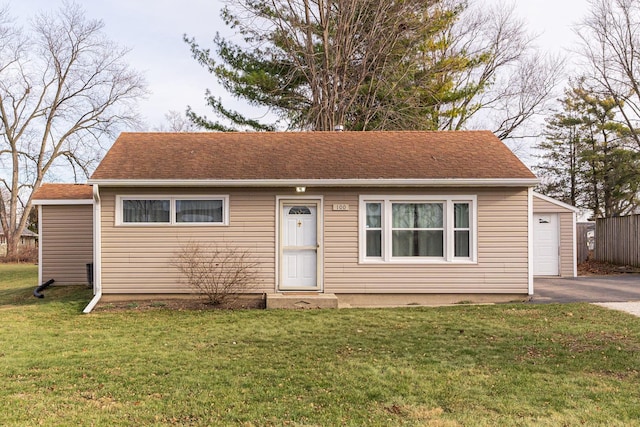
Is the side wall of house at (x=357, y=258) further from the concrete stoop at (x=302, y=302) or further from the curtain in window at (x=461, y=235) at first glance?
the concrete stoop at (x=302, y=302)

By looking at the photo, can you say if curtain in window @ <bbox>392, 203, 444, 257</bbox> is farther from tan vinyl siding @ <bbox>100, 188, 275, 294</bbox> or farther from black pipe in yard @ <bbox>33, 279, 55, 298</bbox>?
black pipe in yard @ <bbox>33, 279, 55, 298</bbox>

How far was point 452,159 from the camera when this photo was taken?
9680mm

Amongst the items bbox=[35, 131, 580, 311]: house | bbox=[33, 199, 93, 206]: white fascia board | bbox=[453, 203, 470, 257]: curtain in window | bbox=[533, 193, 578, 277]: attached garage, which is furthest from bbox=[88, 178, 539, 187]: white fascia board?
bbox=[533, 193, 578, 277]: attached garage

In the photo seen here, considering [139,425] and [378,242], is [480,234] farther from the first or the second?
[139,425]

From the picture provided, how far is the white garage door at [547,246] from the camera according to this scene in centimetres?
1382

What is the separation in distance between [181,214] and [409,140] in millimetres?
5802

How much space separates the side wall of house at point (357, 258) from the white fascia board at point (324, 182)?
245 millimetres

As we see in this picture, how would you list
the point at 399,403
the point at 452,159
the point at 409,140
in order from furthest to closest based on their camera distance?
1. the point at 409,140
2. the point at 452,159
3. the point at 399,403

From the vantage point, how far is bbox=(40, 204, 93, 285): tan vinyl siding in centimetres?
1177

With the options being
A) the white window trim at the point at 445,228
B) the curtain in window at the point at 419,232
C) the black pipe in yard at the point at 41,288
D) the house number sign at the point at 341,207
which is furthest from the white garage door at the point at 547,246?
the black pipe in yard at the point at 41,288

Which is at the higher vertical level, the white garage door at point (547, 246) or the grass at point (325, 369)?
the white garage door at point (547, 246)

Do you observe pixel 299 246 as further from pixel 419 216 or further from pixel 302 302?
pixel 419 216

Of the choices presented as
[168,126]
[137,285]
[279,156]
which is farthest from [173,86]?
[168,126]

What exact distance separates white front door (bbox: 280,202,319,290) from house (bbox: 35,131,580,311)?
2 centimetres
